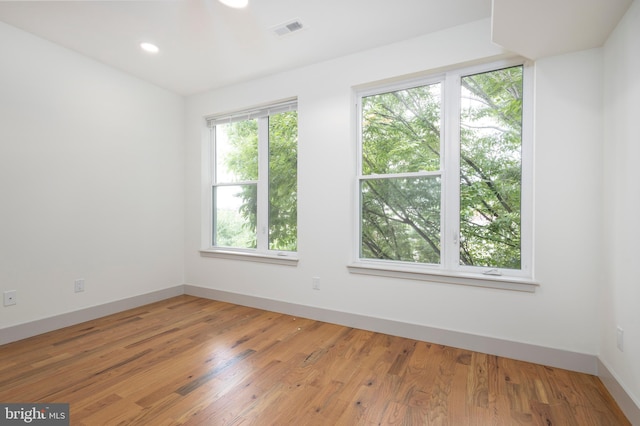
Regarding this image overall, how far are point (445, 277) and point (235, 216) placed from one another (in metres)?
2.64

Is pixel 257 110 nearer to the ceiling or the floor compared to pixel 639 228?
nearer to the ceiling

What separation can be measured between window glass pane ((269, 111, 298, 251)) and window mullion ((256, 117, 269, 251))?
4 centimetres

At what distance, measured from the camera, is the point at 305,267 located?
3328 millimetres

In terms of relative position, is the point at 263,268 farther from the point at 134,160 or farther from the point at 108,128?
the point at 108,128

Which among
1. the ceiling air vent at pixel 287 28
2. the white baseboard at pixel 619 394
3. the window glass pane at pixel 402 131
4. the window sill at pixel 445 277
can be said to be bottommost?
the white baseboard at pixel 619 394

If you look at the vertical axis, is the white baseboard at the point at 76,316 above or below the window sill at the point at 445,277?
below

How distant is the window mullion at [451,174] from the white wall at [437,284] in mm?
232

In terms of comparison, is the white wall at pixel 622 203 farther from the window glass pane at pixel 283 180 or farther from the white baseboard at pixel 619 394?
the window glass pane at pixel 283 180

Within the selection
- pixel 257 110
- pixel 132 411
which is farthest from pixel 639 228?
pixel 257 110

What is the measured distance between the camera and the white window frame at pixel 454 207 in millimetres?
2443

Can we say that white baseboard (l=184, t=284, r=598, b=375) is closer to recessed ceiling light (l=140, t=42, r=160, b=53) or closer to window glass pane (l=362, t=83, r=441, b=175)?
window glass pane (l=362, t=83, r=441, b=175)

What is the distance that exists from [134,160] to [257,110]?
61.4 inches

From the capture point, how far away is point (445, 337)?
8.61ft

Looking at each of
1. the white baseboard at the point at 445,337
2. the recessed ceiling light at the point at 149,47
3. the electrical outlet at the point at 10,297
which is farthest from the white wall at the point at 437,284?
the electrical outlet at the point at 10,297
